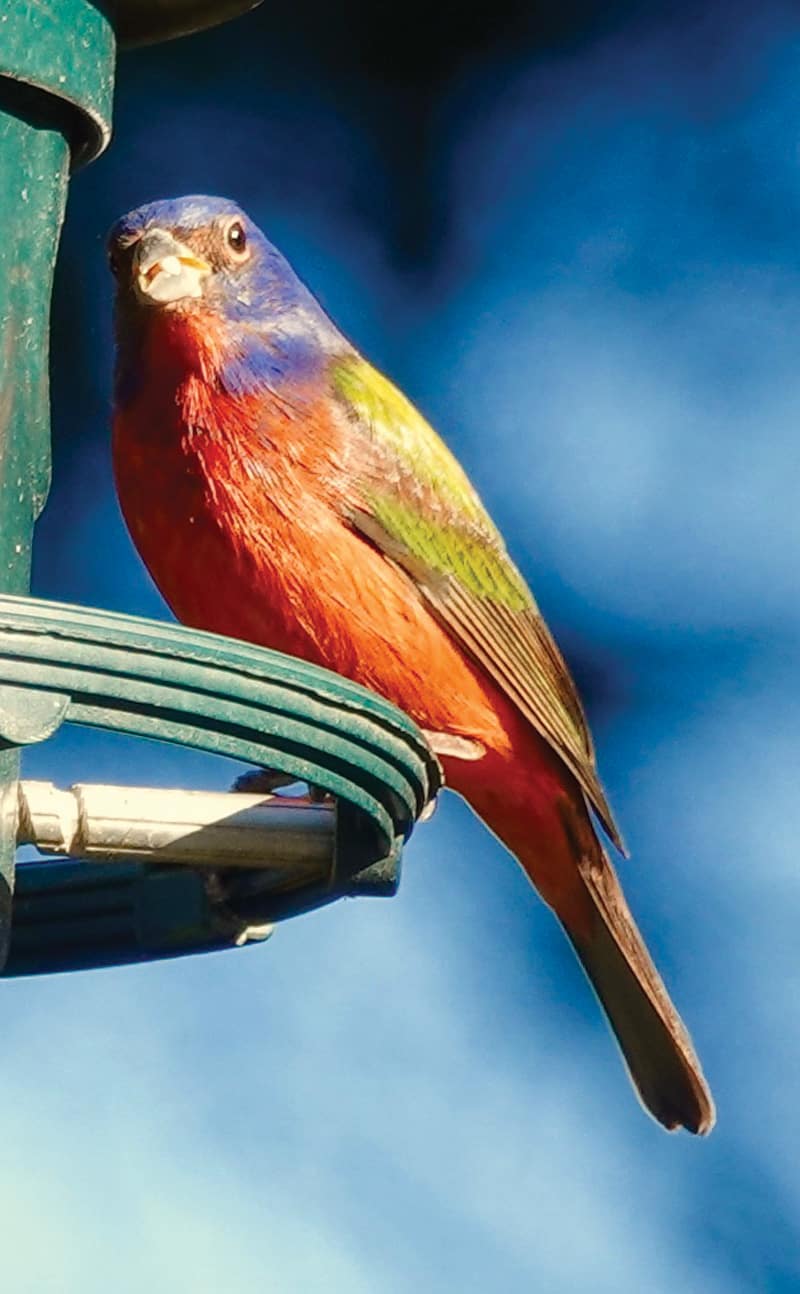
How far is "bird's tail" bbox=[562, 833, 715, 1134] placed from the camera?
15.9 ft

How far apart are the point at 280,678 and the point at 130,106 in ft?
11.4

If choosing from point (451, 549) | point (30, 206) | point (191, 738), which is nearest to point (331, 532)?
point (451, 549)

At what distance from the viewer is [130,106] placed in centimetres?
600

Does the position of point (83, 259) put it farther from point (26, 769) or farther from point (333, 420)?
point (333, 420)

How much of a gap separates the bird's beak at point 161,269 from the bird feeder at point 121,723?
45cm

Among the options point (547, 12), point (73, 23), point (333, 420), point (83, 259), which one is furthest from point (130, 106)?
point (73, 23)

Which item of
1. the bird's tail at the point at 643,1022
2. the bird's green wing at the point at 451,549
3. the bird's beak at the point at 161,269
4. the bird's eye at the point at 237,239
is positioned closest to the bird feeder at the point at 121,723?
the bird's beak at the point at 161,269

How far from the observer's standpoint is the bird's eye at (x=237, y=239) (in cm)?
435

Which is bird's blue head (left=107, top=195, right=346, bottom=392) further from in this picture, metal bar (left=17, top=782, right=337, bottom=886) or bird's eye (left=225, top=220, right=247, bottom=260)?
metal bar (left=17, top=782, right=337, bottom=886)

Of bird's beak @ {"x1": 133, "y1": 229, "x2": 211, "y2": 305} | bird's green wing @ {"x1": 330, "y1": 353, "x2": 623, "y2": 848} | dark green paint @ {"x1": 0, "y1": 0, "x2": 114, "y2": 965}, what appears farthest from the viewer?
bird's green wing @ {"x1": 330, "y1": 353, "x2": 623, "y2": 848}

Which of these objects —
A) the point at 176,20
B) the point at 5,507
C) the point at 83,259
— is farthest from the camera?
the point at 83,259

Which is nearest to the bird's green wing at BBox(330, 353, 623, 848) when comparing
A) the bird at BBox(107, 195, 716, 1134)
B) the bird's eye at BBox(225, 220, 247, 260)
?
the bird at BBox(107, 195, 716, 1134)

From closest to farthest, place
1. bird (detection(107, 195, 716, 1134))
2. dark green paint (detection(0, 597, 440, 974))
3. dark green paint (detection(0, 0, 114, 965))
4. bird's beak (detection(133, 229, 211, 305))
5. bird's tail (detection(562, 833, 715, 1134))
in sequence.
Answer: dark green paint (detection(0, 597, 440, 974)) → dark green paint (detection(0, 0, 114, 965)) → bird (detection(107, 195, 716, 1134)) → bird's beak (detection(133, 229, 211, 305)) → bird's tail (detection(562, 833, 715, 1134))

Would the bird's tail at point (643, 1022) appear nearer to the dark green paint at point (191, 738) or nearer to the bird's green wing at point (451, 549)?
the bird's green wing at point (451, 549)
